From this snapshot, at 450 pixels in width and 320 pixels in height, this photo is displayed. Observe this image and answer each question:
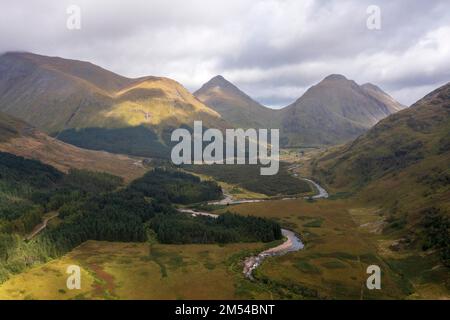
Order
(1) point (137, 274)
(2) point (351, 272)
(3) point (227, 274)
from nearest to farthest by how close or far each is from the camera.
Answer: (2) point (351, 272)
(3) point (227, 274)
(1) point (137, 274)

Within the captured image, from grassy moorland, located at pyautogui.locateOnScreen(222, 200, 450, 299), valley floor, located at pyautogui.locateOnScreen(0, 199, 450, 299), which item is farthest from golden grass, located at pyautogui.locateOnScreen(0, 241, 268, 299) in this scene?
grassy moorland, located at pyautogui.locateOnScreen(222, 200, 450, 299)

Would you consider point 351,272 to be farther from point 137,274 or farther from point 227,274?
point 137,274

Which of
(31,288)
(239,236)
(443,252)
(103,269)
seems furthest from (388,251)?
(31,288)

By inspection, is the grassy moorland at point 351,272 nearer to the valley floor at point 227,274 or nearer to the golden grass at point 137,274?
the valley floor at point 227,274

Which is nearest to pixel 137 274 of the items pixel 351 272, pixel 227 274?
pixel 227 274

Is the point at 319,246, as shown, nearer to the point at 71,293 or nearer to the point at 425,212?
the point at 425,212

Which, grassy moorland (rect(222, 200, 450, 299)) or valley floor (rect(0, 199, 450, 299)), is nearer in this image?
valley floor (rect(0, 199, 450, 299))

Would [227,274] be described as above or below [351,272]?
below

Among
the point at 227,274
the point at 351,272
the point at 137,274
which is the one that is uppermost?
the point at 351,272

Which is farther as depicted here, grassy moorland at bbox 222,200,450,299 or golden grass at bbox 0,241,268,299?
grassy moorland at bbox 222,200,450,299

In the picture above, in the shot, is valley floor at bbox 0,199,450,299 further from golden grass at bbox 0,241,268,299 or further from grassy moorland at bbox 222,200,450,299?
grassy moorland at bbox 222,200,450,299

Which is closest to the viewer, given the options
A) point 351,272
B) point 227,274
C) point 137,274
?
point 351,272
